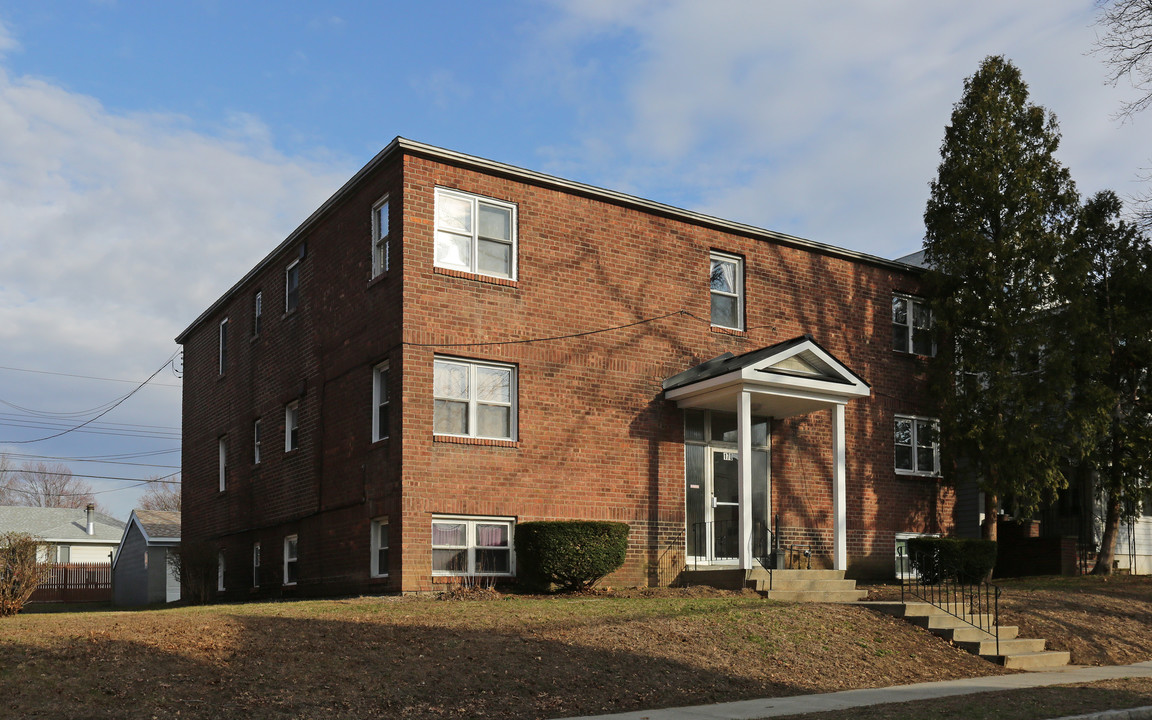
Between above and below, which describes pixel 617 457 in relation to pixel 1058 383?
below

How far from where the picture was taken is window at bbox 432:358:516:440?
1802 cm

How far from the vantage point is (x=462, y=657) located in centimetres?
1158

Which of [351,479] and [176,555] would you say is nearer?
[351,479]

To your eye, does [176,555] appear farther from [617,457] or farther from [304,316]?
[617,457]

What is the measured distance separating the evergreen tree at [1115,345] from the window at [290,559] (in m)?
16.5

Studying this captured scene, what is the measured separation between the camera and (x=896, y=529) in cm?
2314

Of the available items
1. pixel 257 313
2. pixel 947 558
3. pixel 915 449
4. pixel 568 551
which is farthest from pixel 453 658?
pixel 257 313

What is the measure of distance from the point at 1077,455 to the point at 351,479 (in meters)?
15.0

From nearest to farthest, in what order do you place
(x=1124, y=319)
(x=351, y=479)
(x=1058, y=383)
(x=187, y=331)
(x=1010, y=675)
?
(x=1010, y=675) < (x=351, y=479) < (x=1058, y=383) < (x=1124, y=319) < (x=187, y=331)

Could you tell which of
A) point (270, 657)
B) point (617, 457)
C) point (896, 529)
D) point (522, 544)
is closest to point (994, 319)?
point (896, 529)

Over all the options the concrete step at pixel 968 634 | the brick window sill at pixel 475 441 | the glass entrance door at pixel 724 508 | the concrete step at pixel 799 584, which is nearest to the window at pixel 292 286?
the brick window sill at pixel 475 441

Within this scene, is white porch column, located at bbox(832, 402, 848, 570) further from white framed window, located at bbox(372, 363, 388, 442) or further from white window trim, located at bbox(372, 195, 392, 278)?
white window trim, located at bbox(372, 195, 392, 278)

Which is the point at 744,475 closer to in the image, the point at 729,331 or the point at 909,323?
the point at 729,331

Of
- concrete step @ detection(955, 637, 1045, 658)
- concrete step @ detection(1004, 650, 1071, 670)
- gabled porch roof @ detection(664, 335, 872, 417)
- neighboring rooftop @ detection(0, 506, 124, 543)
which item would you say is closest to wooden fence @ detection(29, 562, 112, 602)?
neighboring rooftop @ detection(0, 506, 124, 543)
